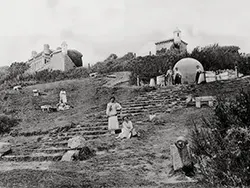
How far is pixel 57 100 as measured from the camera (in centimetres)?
2600

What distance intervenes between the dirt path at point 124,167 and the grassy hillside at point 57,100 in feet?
24.6

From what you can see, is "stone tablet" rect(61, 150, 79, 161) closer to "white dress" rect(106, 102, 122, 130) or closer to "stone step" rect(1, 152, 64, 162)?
"stone step" rect(1, 152, 64, 162)

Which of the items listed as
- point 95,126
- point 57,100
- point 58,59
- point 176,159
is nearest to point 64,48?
point 58,59

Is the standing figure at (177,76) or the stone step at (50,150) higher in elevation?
the standing figure at (177,76)

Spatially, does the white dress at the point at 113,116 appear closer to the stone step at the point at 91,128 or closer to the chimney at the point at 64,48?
the stone step at the point at 91,128

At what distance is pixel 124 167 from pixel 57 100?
18890 millimetres

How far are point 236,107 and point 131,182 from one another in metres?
2.71

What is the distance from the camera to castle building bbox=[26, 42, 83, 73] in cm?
4531

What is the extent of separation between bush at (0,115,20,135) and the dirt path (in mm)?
7976

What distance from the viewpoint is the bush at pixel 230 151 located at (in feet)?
16.6

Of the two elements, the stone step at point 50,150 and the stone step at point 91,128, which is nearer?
the stone step at point 50,150

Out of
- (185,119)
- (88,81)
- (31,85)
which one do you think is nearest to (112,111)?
(185,119)

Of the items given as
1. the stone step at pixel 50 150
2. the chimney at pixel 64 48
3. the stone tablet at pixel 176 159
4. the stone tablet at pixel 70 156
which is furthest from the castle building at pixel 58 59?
the stone tablet at pixel 176 159

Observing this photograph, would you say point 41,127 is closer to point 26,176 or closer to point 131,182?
point 26,176
